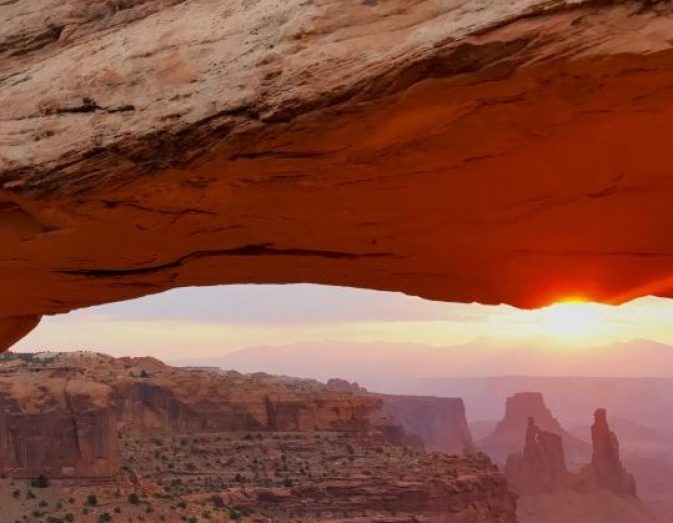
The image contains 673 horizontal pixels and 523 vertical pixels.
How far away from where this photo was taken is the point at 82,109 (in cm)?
676

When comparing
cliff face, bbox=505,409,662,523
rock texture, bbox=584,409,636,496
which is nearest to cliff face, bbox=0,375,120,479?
cliff face, bbox=505,409,662,523

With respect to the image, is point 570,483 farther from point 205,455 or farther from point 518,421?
point 205,455

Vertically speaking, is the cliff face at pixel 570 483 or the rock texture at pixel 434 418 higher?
the rock texture at pixel 434 418

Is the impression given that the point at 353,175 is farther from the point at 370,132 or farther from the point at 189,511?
the point at 189,511

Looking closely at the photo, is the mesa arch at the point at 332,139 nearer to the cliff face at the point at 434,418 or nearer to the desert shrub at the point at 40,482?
the desert shrub at the point at 40,482

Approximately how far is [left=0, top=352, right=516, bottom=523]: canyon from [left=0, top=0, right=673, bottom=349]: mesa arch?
110 feet

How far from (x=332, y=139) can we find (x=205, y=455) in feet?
153

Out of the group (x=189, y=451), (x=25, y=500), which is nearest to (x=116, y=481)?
(x=25, y=500)

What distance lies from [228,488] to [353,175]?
40943 millimetres

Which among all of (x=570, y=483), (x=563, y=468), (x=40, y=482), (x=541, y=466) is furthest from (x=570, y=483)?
(x=40, y=482)

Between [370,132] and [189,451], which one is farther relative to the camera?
[189,451]

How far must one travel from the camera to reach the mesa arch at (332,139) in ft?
18.3

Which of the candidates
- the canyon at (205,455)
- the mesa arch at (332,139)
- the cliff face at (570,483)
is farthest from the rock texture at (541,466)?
the mesa arch at (332,139)

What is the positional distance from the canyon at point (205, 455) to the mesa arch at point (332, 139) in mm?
33612
